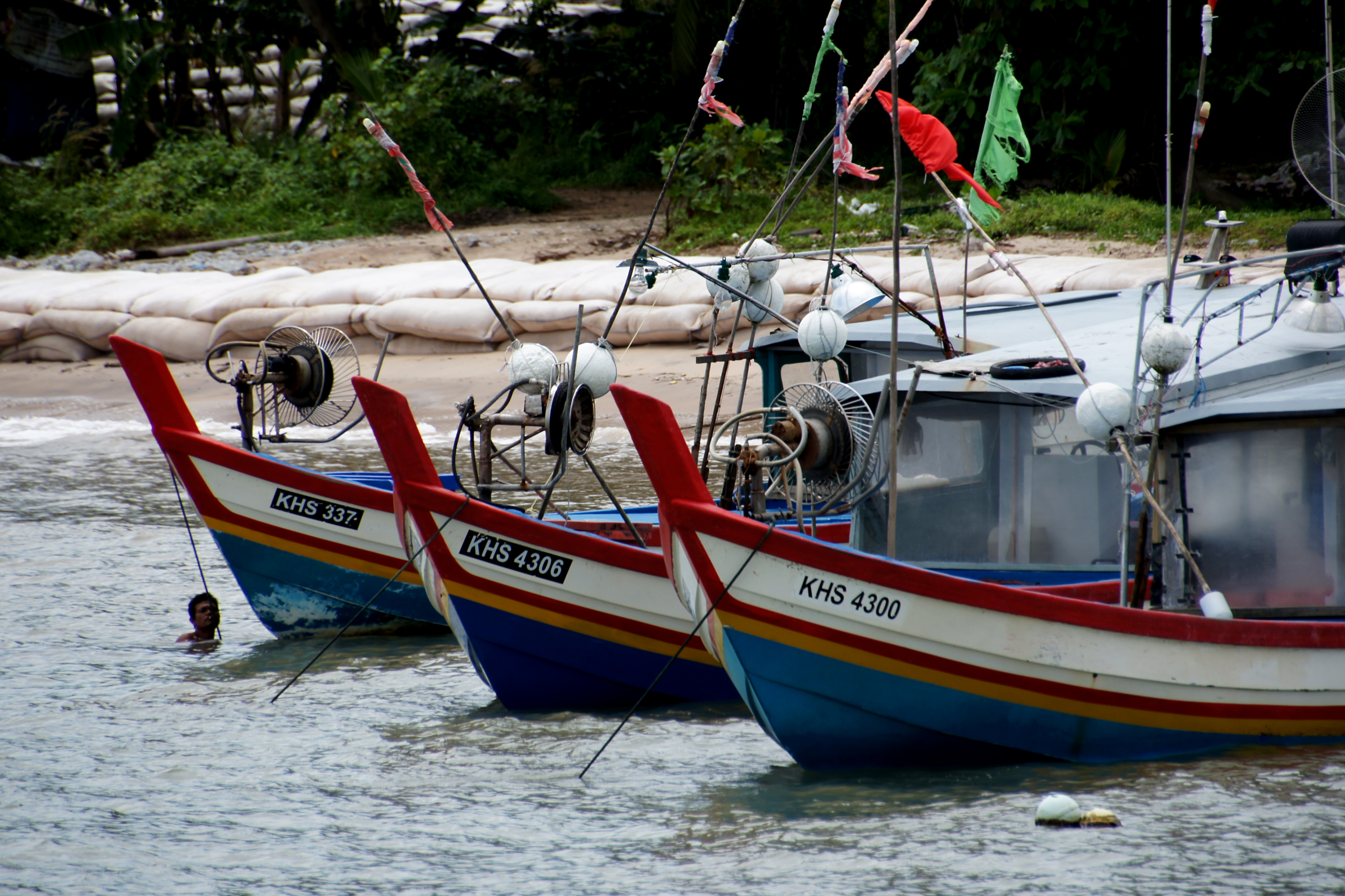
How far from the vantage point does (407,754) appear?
600 centimetres

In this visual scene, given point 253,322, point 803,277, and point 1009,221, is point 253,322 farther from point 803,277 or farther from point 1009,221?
point 1009,221

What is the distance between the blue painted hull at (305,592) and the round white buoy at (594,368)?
244cm

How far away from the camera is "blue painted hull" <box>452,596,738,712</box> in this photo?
6539 millimetres

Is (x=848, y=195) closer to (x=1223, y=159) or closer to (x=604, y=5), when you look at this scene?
(x=1223, y=159)

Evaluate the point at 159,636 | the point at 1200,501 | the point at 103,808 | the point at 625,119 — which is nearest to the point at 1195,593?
the point at 1200,501

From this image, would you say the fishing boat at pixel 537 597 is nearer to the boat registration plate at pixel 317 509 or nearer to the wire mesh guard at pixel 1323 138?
the boat registration plate at pixel 317 509

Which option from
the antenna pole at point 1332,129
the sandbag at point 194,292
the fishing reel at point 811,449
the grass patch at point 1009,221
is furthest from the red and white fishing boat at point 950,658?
the sandbag at point 194,292

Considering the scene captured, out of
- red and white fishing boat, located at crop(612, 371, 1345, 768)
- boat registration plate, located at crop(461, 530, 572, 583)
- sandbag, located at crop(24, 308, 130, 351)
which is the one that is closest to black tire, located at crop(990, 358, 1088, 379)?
red and white fishing boat, located at crop(612, 371, 1345, 768)

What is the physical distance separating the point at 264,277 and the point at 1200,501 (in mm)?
14694

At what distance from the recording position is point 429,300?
16750mm

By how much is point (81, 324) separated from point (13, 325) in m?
1.22

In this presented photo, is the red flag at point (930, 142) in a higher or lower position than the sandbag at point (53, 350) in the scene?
higher

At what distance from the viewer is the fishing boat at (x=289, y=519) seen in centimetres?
777

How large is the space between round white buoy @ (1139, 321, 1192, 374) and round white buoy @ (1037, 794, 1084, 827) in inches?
64.9
